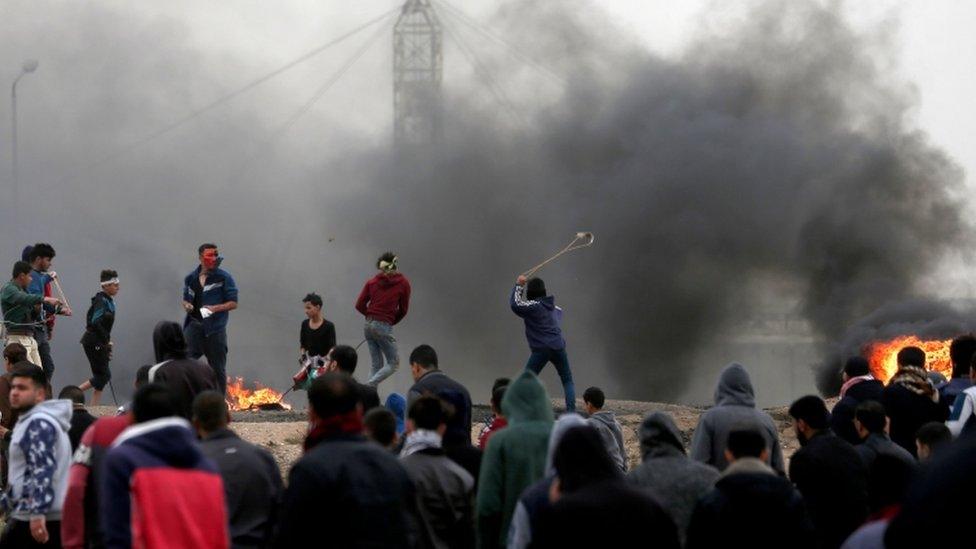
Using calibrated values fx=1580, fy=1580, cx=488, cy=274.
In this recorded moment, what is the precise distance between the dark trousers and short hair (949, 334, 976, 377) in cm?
578

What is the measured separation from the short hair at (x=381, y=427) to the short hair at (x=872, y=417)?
2775mm

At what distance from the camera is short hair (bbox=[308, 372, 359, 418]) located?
249 inches

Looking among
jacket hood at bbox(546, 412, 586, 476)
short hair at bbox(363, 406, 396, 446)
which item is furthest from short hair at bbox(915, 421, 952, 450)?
short hair at bbox(363, 406, 396, 446)

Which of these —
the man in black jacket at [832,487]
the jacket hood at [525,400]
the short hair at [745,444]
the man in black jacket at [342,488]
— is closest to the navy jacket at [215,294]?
the jacket hood at [525,400]

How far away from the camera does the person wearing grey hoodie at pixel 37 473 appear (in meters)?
7.84

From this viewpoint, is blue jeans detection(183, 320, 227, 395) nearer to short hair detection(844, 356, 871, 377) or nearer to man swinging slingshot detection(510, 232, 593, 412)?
man swinging slingshot detection(510, 232, 593, 412)

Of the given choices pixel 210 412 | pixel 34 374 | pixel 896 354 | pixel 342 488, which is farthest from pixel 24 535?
pixel 896 354

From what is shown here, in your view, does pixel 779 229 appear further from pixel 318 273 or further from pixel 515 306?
pixel 515 306

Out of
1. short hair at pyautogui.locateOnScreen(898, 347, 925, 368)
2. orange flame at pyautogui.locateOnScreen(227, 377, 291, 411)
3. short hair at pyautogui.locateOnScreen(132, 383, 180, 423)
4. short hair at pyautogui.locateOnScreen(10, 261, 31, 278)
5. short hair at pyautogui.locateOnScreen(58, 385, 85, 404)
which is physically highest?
short hair at pyautogui.locateOnScreen(10, 261, 31, 278)

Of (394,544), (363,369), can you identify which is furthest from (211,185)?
(394,544)

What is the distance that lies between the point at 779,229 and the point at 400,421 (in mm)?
26004

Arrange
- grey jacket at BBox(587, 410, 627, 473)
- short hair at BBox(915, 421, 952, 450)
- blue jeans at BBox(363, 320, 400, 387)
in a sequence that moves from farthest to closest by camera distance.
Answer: blue jeans at BBox(363, 320, 400, 387) < grey jacket at BBox(587, 410, 627, 473) < short hair at BBox(915, 421, 952, 450)

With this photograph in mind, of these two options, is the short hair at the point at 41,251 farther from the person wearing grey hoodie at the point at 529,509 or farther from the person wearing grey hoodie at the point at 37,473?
the person wearing grey hoodie at the point at 529,509

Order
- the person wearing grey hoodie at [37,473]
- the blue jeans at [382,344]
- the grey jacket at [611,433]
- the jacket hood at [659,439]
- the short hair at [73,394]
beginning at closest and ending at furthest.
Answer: the jacket hood at [659,439]
the person wearing grey hoodie at [37,473]
the short hair at [73,394]
the grey jacket at [611,433]
the blue jeans at [382,344]
